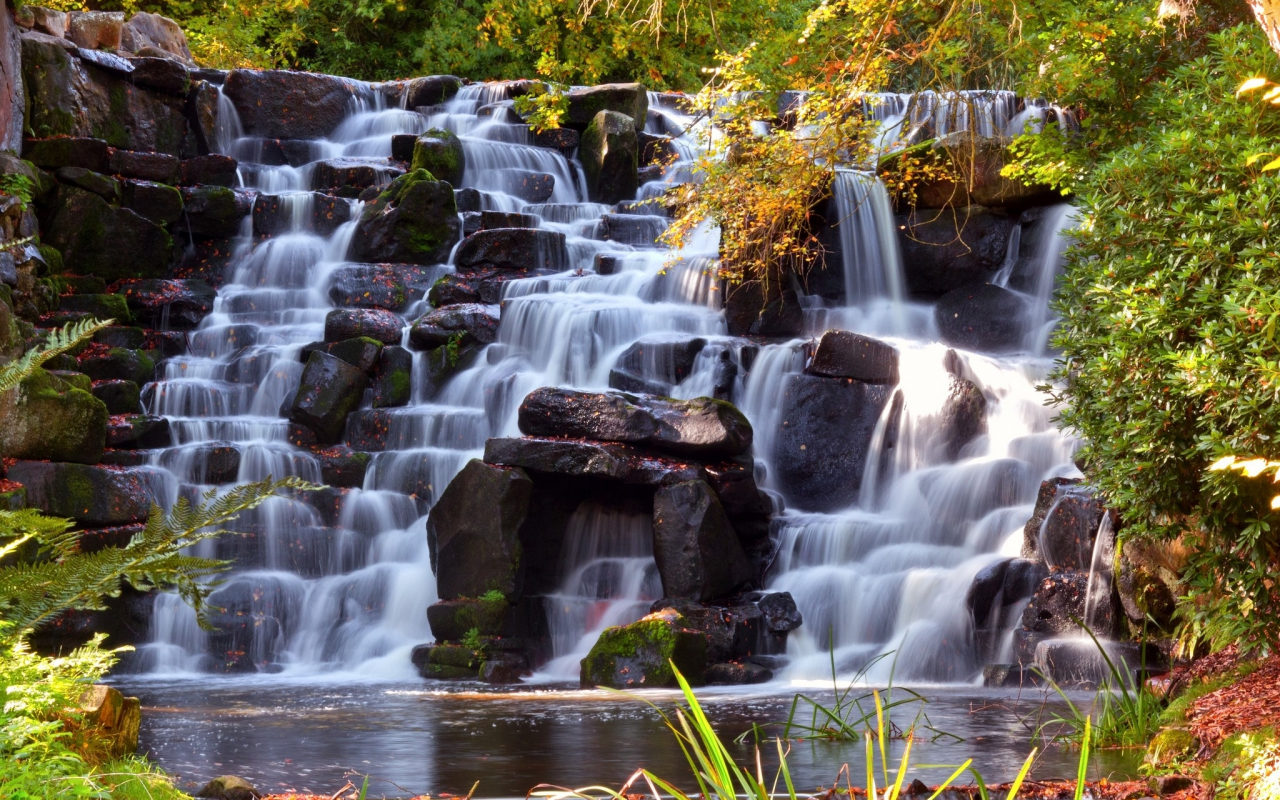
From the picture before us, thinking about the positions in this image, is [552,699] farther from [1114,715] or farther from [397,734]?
[1114,715]

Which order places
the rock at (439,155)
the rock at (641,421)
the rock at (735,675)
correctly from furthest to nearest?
1. the rock at (439,155)
2. the rock at (641,421)
3. the rock at (735,675)

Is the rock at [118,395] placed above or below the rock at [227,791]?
above

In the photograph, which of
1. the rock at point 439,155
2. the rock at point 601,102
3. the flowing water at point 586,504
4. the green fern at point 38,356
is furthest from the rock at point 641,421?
the rock at point 601,102

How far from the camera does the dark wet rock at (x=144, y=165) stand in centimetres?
1956

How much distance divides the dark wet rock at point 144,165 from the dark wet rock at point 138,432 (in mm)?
6389

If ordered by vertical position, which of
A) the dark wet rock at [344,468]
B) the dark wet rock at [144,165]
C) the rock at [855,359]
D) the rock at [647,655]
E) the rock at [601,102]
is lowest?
the rock at [647,655]

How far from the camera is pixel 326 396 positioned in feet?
50.9

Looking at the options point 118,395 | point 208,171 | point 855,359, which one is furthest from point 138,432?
point 855,359

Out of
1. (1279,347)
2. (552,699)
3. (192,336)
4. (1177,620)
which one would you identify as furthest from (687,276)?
(1279,347)

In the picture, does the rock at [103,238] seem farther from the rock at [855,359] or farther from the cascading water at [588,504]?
the rock at [855,359]

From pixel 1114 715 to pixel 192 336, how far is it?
49.9ft

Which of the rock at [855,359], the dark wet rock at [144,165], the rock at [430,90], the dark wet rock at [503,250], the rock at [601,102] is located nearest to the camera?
the rock at [855,359]

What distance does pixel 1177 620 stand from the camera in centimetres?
852

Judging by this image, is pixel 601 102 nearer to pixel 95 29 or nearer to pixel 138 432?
pixel 95 29
